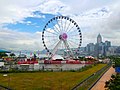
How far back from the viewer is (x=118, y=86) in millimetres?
16094

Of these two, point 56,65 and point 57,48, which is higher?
point 57,48

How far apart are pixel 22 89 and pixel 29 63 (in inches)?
1384

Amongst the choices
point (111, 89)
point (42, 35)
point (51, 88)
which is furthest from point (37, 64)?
point (111, 89)

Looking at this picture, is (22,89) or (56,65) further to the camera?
(56,65)

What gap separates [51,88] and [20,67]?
113ft

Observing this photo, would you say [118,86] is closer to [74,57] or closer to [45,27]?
[45,27]

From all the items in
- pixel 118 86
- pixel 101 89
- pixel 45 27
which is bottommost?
pixel 101 89

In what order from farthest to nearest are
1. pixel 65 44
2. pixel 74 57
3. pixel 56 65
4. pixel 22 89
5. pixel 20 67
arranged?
pixel 74 57 < pixel 65 44 < pixel 56 65 < pixel 20 67 < pixel 22 89

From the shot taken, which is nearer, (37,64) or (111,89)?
(111,89)

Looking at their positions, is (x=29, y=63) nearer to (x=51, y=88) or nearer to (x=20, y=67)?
(x=20, y=67)

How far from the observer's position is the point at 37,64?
213 ft

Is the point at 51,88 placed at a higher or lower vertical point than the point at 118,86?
lower

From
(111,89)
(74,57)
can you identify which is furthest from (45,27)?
(111,89)

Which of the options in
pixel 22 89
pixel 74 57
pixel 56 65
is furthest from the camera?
pixel 74 57
